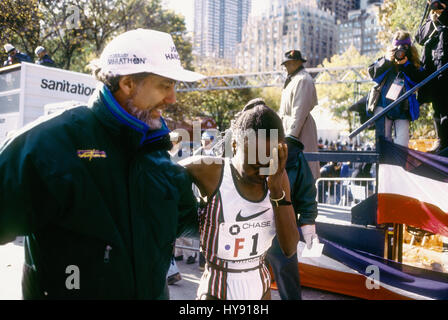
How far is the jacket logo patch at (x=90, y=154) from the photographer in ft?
4.51

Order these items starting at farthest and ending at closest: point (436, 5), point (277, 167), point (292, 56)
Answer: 1. point (436, 5)
2. point (292, 56)
3. point (277, 167)

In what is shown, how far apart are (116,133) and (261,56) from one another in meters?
140

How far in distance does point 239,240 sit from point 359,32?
153 m

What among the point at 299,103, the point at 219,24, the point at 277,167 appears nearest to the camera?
the point at 277,167

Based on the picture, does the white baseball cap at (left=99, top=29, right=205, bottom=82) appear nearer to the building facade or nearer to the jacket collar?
the jacket collar

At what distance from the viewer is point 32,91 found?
23.5 feet

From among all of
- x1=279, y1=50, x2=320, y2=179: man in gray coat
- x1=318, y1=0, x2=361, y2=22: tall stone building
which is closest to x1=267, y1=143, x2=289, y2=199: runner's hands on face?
x1=279, y1=50, x2=320, y2=179: man in gray coat

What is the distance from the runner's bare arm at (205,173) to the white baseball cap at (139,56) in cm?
56

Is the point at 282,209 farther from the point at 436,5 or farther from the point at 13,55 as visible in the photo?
the point at 13,55

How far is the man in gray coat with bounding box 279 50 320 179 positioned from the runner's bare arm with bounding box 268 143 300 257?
92.5 inches

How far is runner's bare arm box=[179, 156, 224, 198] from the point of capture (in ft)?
6.61

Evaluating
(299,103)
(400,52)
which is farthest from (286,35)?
(299,103)

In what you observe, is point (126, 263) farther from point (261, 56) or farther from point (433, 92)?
point (261, 56)
